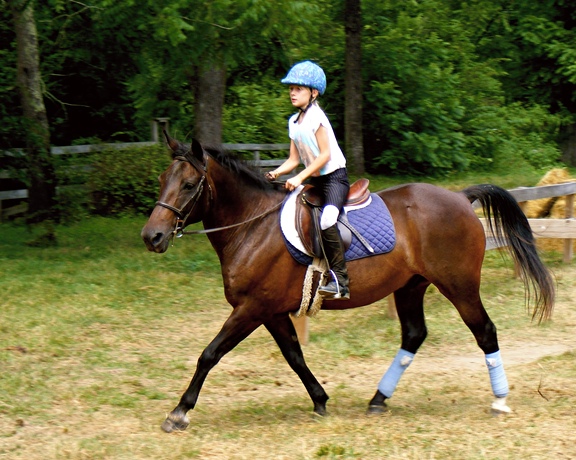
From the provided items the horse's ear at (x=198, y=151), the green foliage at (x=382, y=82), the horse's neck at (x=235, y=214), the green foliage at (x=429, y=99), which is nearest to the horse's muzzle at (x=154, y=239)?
the horse's neck at (x=235, y=214)

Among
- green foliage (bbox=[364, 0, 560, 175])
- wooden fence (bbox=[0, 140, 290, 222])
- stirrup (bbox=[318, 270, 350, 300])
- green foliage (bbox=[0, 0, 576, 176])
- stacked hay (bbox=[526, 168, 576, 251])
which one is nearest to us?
stirrup (bbox=[318, 270, 350, 300])

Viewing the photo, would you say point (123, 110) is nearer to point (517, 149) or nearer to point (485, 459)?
point (517, 149)

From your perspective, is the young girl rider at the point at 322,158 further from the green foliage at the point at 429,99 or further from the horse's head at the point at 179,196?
the green foliage at the point at 429,99

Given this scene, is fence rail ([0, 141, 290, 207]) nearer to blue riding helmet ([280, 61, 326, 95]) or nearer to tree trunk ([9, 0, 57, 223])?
tree trunk ([9, 0, 57, 223])

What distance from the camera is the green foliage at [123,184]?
15.4 m

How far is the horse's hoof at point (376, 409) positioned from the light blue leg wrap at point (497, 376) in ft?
2.79

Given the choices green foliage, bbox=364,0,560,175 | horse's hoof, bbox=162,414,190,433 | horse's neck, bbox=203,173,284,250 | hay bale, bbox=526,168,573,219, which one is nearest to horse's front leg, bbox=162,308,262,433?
horse's hoof, bbox=162,414,190,433

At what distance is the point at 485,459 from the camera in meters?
5.23

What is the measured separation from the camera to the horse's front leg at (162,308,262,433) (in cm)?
591

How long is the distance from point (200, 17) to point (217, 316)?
13.6 ft

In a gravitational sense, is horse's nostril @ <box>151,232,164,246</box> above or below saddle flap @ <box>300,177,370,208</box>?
below

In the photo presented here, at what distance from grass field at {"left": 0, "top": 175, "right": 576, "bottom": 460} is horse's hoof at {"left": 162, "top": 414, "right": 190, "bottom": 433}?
0.27 ft

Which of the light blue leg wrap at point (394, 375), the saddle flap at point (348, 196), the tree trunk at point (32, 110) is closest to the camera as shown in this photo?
the saddle flap at point (348, 196)

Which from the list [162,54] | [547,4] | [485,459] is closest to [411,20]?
[547,4]
